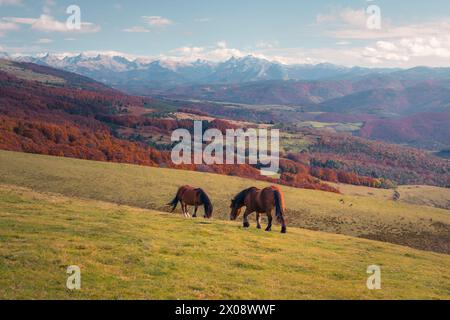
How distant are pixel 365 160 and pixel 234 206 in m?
180

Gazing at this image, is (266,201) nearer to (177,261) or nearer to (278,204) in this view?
(278,204)

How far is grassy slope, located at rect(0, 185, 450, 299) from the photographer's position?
13.1m

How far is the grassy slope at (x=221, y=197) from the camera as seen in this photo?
39062 millimetres

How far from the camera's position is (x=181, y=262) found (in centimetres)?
1620

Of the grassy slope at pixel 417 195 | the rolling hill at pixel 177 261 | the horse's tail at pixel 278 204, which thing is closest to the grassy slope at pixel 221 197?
the rolling hill at pixel 177 261

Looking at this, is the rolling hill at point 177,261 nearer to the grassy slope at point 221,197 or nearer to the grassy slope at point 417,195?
the grassy slope at point 221,197

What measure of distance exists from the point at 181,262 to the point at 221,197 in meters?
29.1

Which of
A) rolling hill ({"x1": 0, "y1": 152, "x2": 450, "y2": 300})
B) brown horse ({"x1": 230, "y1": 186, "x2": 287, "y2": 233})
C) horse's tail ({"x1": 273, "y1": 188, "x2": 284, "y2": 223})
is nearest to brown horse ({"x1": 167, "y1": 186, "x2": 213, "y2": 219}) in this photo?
brown horse ({"x1": 230, "y1": 186, "x2": 287, "y2": 233})

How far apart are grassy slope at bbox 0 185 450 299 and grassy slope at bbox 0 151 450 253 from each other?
1386 cm

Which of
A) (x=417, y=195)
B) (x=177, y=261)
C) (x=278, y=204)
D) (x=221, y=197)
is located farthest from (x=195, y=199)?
(x=417, y=195)

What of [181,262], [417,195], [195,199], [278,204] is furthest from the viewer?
[417,195]

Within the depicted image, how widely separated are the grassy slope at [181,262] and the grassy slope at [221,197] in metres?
13.9

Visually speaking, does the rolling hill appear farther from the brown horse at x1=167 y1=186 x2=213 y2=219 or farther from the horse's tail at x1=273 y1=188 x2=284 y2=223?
the brown horse at x1=167 y1=186 x2=213 y2=219
